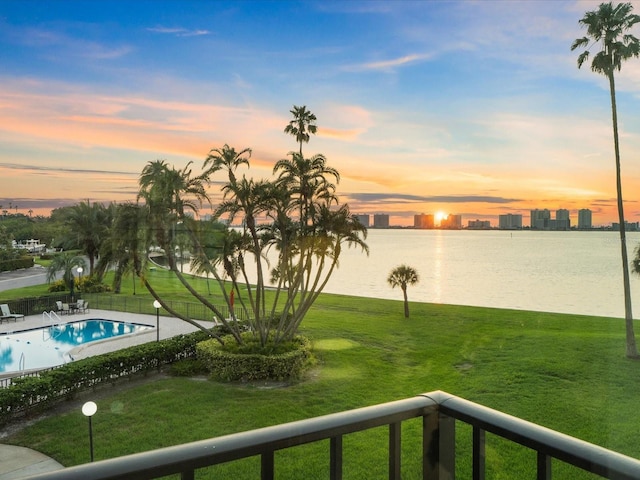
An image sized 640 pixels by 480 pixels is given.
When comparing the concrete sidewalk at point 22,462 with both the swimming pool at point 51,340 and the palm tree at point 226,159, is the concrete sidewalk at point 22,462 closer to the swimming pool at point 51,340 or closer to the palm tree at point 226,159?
the swimming pool at point 51,340

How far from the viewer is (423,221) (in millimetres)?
23094

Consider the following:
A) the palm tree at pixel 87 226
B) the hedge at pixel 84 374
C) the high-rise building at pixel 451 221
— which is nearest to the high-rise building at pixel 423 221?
the high-rise building at pixel 451 221

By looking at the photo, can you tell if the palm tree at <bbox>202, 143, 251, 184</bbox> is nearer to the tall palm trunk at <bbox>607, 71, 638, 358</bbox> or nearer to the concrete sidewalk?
the concrete sidewalk

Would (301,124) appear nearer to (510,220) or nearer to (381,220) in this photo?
(381,220)

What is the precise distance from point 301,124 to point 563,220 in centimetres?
897

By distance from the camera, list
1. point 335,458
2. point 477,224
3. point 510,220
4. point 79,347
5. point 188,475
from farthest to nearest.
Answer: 1. point 477,224
2. point 510,220
3. point 79,347
4. point 335,458
5. point 188,475

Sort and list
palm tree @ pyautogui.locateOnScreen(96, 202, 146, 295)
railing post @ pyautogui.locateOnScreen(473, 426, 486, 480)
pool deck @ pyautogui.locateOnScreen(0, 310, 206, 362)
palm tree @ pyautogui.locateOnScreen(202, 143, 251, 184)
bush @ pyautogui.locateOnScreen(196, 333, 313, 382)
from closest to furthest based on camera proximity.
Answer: railing post @ pyautogui.locateOnScreen(473, 426, 486, 480) → palm tree @ pyautogui.locateOnScreen(96, 202, 146, 295) → bush @ pyautogui.locateOnScreen(196, 333, 313, 382) → palm tree @ pyautogui.locateOnScreen(202, 143, 251, 184) → pool deck @ pyautogui.locateOnScreen(0, 310, 206, 362)

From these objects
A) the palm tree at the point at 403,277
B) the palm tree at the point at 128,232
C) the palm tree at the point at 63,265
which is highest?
the palm tree at the point at 128,232

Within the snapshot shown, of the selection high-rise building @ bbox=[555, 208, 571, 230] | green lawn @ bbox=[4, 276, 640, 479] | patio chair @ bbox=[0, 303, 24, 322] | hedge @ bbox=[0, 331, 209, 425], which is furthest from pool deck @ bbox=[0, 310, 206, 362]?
high-rise building @ bbox=[555, 208, 571, 230]

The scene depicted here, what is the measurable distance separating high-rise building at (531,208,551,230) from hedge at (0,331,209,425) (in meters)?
11.3

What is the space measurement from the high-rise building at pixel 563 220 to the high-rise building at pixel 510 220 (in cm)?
124

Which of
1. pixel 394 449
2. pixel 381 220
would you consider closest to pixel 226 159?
pixel 394 449

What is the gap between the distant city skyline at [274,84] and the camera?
7711 mm

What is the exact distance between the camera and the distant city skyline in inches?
304
